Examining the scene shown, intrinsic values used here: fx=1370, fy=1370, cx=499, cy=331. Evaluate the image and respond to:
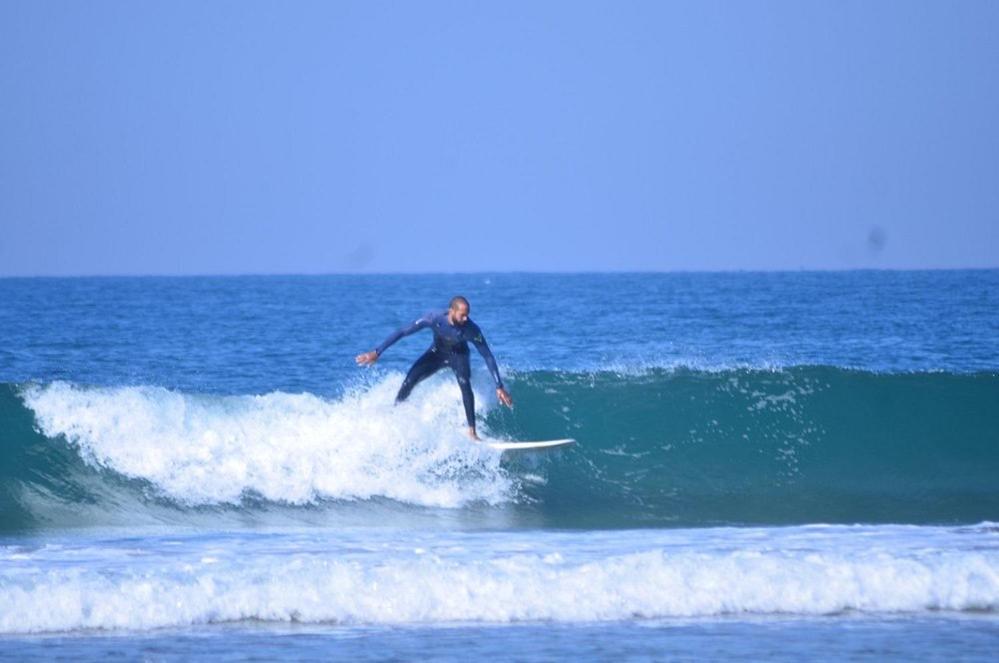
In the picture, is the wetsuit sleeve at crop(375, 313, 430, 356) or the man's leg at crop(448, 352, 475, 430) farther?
the man's leg at crop(448, 352, 475, 430)

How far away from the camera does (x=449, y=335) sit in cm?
1293

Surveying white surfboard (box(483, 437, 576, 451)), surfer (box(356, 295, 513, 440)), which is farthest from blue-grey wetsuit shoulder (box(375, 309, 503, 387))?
white surfboard (box(483, 437, 576, 451))

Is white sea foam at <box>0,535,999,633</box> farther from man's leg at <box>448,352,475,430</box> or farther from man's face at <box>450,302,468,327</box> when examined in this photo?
man's leg at <box>448,352,475,430</box>

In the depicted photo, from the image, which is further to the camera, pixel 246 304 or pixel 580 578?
pixel 246 304

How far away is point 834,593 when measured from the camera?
917cm

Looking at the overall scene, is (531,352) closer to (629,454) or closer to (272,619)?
(629,454)

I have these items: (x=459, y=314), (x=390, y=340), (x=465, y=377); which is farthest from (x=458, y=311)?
(x=465, y=377)

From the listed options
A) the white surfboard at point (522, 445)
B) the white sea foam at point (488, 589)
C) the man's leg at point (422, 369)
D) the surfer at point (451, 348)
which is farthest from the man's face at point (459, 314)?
the white sea foam at point (488, 589)

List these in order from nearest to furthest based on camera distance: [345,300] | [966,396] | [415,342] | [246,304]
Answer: [966,396] → [415,342] → [246,304] → [345,300]

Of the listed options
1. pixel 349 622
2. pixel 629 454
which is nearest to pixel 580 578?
pixel 349 622

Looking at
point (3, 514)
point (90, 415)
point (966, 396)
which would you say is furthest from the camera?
point (966, 396)

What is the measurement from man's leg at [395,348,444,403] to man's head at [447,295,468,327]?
0.63m

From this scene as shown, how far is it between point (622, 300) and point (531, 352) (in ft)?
86.7

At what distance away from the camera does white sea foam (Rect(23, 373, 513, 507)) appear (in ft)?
43.9
